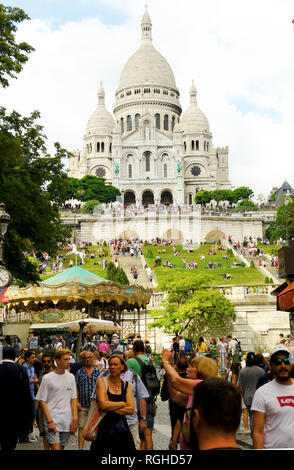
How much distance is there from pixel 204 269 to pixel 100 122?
2581 inches

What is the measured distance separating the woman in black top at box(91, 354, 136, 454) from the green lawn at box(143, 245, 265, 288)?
24873 mm

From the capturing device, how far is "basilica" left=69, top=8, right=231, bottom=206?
326 ft

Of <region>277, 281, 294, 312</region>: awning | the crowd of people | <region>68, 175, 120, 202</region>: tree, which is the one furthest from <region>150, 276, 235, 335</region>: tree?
<region>68, 175, 120, 202</region>: tree

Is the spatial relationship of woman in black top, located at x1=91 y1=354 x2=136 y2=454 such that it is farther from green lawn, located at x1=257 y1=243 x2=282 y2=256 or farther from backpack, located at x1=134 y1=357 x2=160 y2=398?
green lawn, located at x1=257 y1=243 x2=282 y2=256

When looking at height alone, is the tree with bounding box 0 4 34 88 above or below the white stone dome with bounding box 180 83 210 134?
below

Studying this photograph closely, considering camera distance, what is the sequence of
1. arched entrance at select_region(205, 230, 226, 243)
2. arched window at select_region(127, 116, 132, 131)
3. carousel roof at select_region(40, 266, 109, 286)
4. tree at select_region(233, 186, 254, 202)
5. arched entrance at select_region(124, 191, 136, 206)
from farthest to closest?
arched window at select_region(127, 116, 132, 131) → arched entrance at select_region(124, 191, 136, 206) → tree at select_region(233, 186, 254, 202) → arched entrance at select_region(205, 230, 226, 243) → carousel roof at select_region(40, 266, 109, 286)

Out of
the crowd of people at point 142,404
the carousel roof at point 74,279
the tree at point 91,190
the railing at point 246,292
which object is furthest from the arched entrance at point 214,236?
the crowd of people at point 142,404

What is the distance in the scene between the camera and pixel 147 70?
112 m

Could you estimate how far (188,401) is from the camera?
5.47 meters

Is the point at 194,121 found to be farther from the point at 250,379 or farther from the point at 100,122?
the point at 250,379

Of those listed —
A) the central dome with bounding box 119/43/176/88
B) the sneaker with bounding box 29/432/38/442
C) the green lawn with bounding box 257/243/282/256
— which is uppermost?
the central dome with bounding box 119/43/176/88

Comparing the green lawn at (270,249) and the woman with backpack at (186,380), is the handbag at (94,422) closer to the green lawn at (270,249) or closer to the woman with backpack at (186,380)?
the woman with backpack at (186,380)

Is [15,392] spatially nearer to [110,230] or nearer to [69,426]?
[69,426]

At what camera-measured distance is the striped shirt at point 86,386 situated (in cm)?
820
